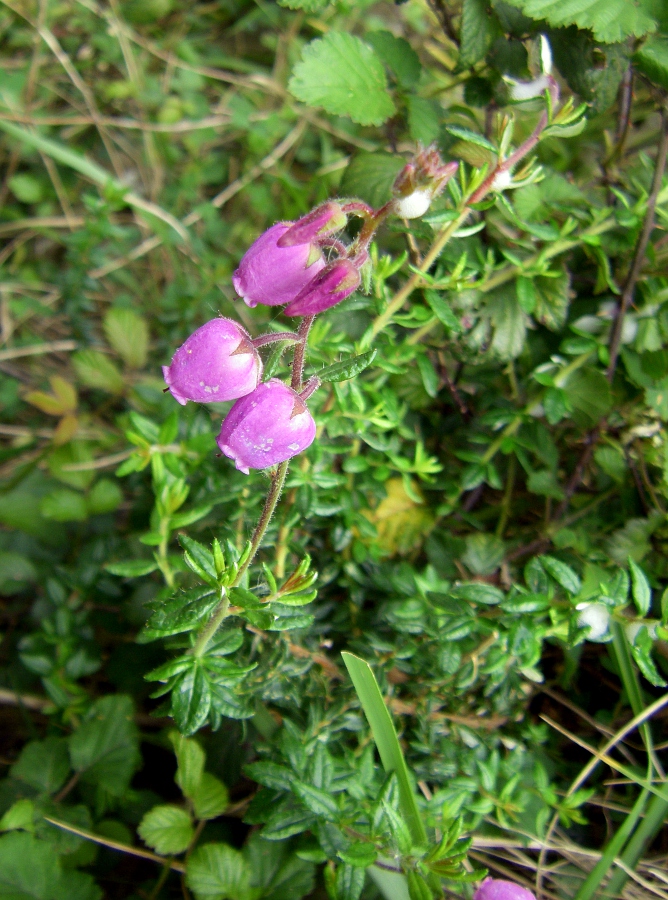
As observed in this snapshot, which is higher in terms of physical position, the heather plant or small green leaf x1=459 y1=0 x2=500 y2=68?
small green leaf x1=459 y1=0 x2=500 y2=68

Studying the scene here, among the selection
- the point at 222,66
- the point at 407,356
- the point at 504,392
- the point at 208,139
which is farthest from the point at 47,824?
the point at 222,66

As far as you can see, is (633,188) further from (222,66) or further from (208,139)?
(222,66)

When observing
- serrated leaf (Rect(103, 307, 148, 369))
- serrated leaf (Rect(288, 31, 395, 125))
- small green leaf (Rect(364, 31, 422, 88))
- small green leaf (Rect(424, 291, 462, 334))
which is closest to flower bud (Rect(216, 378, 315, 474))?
small green leaf (Rect(424, 291, 462, 334))

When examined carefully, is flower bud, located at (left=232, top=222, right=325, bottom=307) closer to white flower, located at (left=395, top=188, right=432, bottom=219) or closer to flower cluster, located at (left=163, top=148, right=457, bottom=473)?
flower cluster, located at (left=163, top=148, right=457, bottom=473)

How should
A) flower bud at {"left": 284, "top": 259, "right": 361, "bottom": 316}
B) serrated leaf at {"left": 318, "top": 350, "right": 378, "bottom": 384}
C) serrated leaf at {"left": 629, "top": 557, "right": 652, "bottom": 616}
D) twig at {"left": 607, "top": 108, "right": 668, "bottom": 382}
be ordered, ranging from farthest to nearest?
twig at {"left": 607, "top": 108, "right": 668, "bottom": 382}, serrated leaf at {"left": 629, "top": 557, "right": 652, "bottom": 616}, serrated leaf at {"left": 318, "top": 350, "right": 378, "bottom": 384}, flower bud at {"left": 284, "top": 259, "right": 361, "bottom": 316}

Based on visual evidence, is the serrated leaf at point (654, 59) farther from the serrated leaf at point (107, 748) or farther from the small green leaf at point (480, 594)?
the serrated leaf at point (107, 748)

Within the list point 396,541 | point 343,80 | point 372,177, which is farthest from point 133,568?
point 343,80

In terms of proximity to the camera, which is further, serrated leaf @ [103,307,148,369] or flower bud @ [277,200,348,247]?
serrated leaf @ [103,307,148,369]
